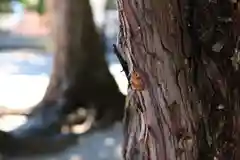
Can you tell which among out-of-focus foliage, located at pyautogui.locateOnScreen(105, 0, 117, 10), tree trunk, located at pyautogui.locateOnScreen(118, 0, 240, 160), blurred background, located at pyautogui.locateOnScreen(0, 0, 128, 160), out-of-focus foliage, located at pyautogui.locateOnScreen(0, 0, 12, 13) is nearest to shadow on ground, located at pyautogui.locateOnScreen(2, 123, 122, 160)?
blurred background, located at pyautogui.locateOnScreen(0, 0, 128, 160)

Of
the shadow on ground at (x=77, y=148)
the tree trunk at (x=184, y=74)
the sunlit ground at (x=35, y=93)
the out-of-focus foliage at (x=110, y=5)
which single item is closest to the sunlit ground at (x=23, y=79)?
the sunlit ground at (x=35, y=93)

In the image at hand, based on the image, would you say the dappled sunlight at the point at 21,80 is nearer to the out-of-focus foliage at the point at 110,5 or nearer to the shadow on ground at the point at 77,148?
the shadow on ground at the point at 77,148

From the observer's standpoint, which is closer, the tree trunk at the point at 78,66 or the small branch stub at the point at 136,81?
the small branch stub at the point at 136,81

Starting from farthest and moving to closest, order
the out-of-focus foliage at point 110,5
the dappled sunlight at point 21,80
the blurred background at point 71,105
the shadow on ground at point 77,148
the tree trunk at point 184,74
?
the out-of-focus foliage at point 110,5 < the dappled sunlight at point 21,80 < the blurred background at point 71,105 < the shadow on ground at point 77,148 < the tree trunk at point 184,74

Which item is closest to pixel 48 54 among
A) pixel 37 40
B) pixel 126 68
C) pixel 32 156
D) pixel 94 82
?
pixel 37 40

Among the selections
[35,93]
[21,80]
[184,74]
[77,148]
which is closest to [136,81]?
[184,74]

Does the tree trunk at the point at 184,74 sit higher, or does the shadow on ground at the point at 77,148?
the tree trunk at the point at 184,74
